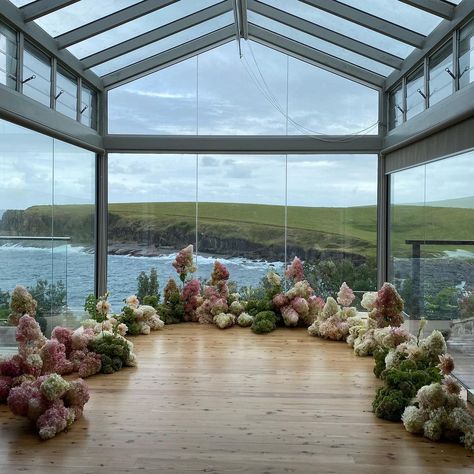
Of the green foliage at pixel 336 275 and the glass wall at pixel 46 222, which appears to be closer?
the glass wall at pixel 46 222

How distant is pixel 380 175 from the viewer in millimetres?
8672

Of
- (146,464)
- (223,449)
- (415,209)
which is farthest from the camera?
(415,209)

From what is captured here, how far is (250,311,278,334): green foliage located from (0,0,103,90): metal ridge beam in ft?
13.6

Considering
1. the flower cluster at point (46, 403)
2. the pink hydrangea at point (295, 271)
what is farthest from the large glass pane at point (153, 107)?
the flower cluster at point (46, 403)

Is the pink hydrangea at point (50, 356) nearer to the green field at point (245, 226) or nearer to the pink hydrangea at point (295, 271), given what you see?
the green field at point (245, 226)

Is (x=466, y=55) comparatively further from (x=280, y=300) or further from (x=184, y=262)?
(x=184, y=262)

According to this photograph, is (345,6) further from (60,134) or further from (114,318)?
(114,318)

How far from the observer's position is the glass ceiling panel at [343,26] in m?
6.75

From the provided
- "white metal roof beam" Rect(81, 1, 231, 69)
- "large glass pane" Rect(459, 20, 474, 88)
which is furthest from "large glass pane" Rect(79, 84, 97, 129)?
"large glass pane" Rect(459, 20, 474, 88)

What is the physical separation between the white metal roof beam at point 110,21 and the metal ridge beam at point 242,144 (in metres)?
2.29

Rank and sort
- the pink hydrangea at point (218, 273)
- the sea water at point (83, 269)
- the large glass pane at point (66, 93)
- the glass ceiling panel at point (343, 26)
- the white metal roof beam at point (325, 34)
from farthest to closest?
the pink hydrangea at point (218, 273)
the white metal roof beam at point (325, 34)
the large glass pane at point (66, 93)
the glass ceiling panel at point (343, 26)
the sea water at point (83, 269)

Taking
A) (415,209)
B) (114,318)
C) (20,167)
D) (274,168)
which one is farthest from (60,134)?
(415,209)

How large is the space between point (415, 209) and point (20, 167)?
4.58 metres

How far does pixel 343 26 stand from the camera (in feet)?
22.6
